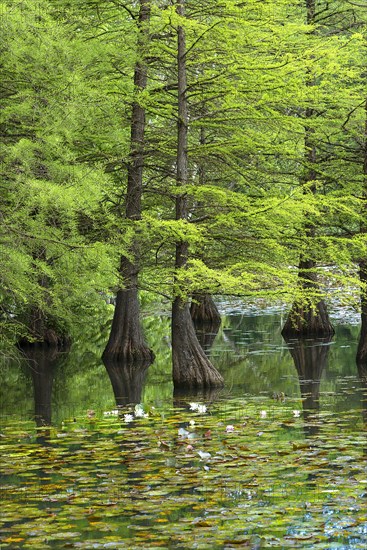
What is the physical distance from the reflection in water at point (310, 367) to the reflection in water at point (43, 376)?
137 inches

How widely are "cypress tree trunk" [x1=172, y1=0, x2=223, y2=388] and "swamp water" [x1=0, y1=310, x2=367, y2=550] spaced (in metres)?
0.38

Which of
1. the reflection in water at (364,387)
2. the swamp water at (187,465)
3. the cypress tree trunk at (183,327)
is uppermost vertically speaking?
the cypress tree trunk at (183,327)

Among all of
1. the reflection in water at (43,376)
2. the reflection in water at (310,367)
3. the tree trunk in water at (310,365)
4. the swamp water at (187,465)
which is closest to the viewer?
the swamp water at (187,465)

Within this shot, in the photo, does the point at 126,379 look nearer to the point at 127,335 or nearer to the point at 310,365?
the point at 127,335

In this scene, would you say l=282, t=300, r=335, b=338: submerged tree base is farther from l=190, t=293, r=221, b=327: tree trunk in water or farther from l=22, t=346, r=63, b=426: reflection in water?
l=22, t=346, r=63, b=426: reflection in water

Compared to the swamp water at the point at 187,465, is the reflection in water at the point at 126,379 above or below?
above

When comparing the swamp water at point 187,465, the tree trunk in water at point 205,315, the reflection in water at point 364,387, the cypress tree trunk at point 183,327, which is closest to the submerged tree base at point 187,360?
the cypress tree trunk at point 183,327

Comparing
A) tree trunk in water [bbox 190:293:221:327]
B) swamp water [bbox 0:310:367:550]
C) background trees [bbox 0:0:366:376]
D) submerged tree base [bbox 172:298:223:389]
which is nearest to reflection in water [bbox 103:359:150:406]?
swamp water [bbox 0:310:367:550]

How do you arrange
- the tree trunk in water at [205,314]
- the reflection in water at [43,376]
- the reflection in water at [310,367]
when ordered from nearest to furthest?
the reflection in water at [310,367] → the reflection in water at [43,376] → the tree trunk in water at [205,314]

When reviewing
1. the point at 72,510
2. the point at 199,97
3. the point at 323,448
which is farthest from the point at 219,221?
the point at 72,510

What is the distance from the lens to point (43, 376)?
19.3 metres

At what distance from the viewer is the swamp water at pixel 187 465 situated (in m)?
6.75

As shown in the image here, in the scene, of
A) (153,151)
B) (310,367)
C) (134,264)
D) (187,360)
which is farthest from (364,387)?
(153,151)

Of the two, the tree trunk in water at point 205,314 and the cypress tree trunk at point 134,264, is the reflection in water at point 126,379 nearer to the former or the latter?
the cypress tree trunk at point 134,264
